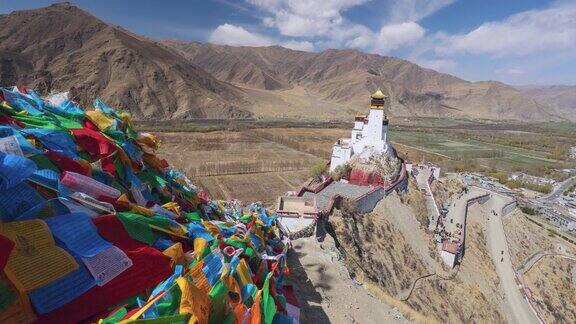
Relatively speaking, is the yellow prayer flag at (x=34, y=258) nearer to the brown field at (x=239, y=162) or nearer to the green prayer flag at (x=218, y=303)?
the green prayer flag at (x=218, y=303)

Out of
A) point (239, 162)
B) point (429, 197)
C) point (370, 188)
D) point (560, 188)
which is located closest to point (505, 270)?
point (429, 197)

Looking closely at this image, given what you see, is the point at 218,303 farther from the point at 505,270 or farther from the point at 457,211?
the point at 457,211

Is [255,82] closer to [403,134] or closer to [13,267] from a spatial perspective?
[403,134]

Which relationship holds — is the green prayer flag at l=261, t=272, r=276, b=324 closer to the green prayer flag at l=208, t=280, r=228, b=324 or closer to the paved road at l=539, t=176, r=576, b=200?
the green prayer flag at l=208, t=280, r=228, b=324

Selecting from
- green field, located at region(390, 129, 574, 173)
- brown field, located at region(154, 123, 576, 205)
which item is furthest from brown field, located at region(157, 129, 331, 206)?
green field, located at region(390, 129, 574, 173)

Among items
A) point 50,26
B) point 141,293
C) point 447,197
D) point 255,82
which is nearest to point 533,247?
point 447,197

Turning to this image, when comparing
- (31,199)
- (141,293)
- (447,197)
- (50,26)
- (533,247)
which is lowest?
(533,247)
